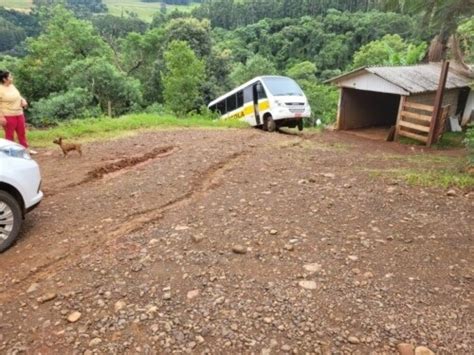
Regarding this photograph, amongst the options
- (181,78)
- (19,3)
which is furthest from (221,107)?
(19,3)

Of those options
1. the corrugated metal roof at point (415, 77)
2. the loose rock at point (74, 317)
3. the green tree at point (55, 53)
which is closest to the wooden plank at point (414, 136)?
the corrugated metal roof at point (415, 77)

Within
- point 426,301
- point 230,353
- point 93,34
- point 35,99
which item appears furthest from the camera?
point 93,34

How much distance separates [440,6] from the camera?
33.9ft

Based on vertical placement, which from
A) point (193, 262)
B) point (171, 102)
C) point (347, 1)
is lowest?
point (171, 102)

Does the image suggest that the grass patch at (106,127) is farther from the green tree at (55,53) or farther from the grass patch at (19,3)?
the grass patch at (19,3)

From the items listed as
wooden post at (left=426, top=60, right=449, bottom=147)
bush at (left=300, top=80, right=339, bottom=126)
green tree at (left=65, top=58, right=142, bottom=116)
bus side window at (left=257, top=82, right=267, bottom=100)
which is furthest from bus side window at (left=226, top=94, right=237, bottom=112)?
bush at (left=300, top=80, right=339, bottom=126)

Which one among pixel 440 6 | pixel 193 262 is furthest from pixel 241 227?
pixel 440 6

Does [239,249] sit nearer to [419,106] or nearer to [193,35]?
[419,106]

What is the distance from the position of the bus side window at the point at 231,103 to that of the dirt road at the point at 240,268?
1070 centimetres

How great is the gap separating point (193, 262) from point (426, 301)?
217cm

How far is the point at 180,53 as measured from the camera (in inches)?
825

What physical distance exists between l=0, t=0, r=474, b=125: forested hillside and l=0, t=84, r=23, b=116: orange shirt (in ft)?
26.3

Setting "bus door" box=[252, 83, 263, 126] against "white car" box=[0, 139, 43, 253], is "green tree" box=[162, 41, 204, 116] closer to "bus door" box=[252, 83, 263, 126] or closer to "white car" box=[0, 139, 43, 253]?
"bus door" box=[252, 83, 263, 126]

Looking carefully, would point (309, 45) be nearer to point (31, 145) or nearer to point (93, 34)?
point (93, 34)
